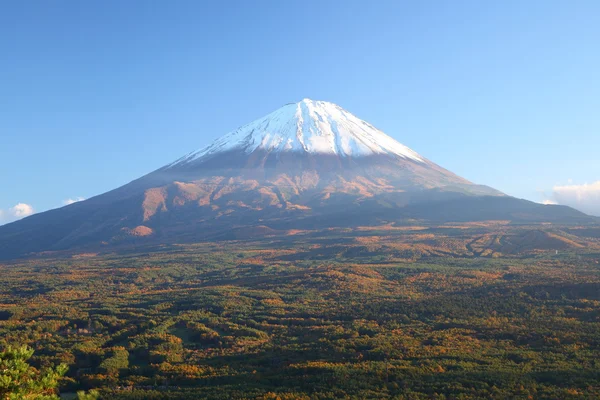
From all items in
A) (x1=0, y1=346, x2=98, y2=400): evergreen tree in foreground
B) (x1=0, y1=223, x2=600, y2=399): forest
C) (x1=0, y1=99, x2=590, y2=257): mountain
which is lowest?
(x1=0, y1=223, x2=600, y2=399): forest

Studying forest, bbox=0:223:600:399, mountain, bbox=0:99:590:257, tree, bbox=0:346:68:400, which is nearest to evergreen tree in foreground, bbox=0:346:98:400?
tree, bbox=0:346:68:400

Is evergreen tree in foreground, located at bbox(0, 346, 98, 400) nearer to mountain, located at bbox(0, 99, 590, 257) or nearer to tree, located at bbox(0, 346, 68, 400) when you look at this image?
tree, located at bbox(0, 346, 68, 400)

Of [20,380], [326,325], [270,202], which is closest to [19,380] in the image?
[20,380]

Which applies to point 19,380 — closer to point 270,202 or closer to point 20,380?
point 20,380

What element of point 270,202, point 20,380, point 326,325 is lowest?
point 326,325

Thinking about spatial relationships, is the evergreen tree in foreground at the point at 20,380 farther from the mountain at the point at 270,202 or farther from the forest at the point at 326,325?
the mountain at the point at 270,202

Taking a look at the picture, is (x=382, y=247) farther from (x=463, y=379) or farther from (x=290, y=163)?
(x=290, y=163)

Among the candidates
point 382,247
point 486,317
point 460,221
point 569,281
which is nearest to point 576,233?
point 460,221
